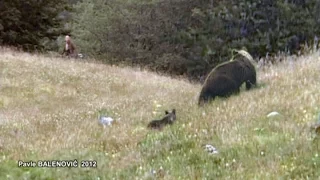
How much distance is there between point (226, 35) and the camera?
1190 inches

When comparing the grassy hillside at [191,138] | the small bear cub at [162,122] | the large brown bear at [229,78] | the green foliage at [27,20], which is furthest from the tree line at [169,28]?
the small bear cub at [162,122]

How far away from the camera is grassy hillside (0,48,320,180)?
5766 millimetres

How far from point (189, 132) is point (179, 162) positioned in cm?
110

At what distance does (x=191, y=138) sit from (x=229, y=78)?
3.23m

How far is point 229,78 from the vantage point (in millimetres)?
9773

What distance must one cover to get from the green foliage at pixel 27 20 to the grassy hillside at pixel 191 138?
49.2ft

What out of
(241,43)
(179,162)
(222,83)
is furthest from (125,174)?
(241,43)

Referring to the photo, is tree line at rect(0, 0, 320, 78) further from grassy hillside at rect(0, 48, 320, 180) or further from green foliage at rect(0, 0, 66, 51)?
grassy hillside at rect(0, 48, 320, 180)

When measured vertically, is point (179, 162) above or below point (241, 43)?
above

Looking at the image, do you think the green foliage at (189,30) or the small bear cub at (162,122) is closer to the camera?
the small bear cub at (162,122)

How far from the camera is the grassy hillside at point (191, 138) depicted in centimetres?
577

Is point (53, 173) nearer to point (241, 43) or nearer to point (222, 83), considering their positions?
point (222, 83)

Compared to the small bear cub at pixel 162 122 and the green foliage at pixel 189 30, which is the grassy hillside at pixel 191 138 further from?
the green foliage at pixel 189 30

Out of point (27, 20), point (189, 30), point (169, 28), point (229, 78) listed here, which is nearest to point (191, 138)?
point (229, 78)
